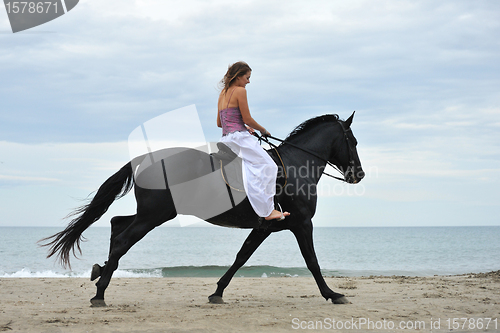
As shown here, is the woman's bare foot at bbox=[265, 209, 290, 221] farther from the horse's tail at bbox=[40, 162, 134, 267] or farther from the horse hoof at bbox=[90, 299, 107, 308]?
the horse hoof at bbox=[90, 299, 107, 308]

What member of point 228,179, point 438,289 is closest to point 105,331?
point 228,179

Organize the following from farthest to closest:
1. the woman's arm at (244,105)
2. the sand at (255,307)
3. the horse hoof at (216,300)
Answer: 1. the horse hoof at (216,300)
2. the woman's arm at (244,105)
3. the sand at (255,307)

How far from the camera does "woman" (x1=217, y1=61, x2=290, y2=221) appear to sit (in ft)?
16.7

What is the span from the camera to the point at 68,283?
8.28 m

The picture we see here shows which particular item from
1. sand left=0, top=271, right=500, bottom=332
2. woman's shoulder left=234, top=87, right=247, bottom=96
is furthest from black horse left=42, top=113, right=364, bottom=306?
woman's shoulder left=234, top=87, right=247, bottom=96

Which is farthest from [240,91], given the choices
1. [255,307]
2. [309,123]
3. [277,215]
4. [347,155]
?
[255,307]

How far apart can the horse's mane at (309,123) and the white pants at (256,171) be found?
0.94 meters

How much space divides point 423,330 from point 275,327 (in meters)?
1.54

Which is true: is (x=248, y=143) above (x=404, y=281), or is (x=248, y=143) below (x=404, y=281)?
above

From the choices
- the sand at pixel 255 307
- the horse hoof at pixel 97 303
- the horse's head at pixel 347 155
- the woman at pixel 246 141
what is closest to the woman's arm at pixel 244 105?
the woman at pixel 246 141

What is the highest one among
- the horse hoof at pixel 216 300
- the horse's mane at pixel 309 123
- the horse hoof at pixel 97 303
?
the horse's mane at pixel 309 123

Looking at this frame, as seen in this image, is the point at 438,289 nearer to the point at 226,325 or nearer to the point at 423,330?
the point at 423,330

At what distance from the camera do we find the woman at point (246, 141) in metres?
5.09

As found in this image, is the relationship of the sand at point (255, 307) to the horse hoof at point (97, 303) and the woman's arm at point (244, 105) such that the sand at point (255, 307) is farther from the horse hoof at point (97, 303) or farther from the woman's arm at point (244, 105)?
the woman's arm at point (244, 105)
